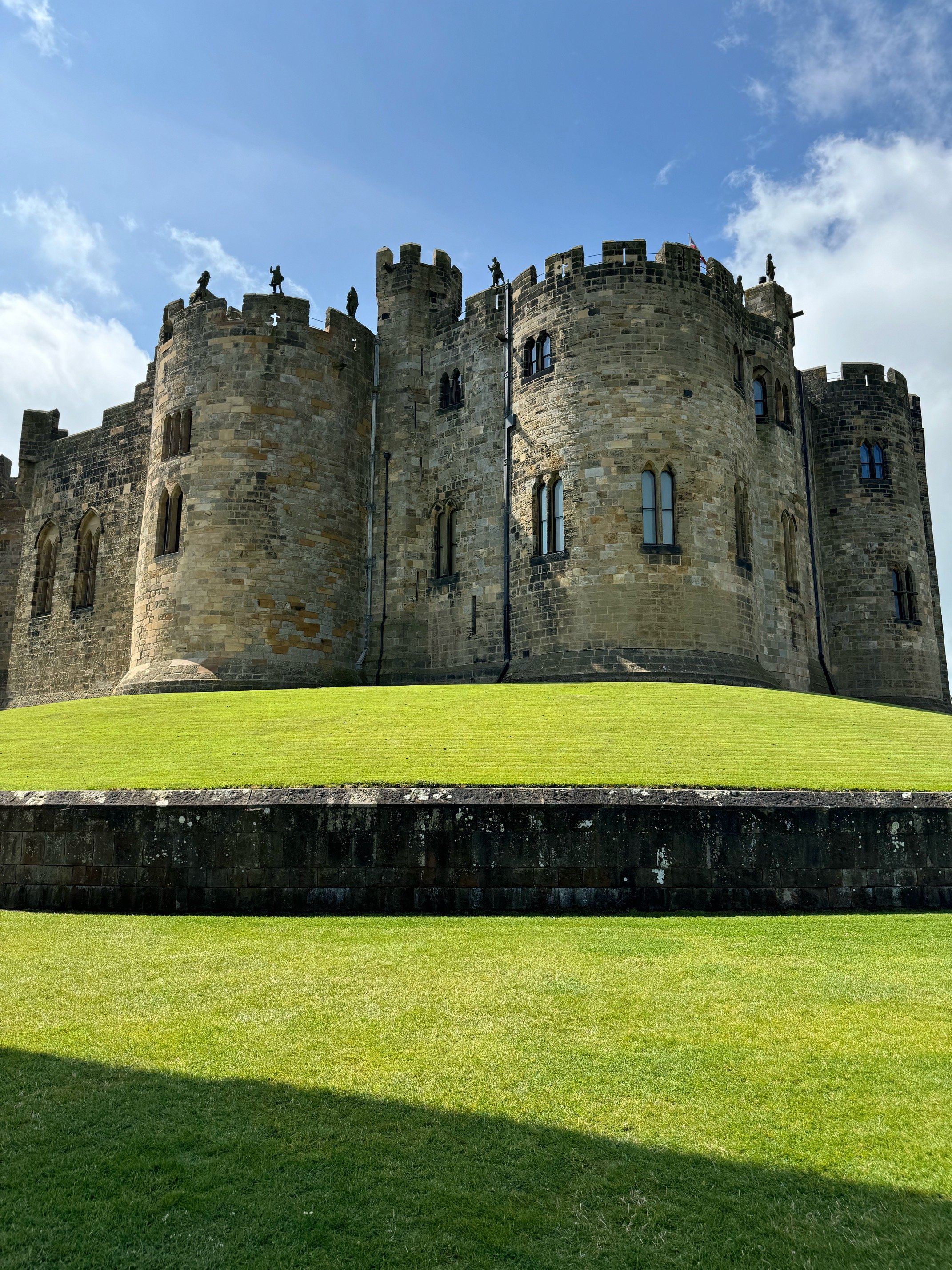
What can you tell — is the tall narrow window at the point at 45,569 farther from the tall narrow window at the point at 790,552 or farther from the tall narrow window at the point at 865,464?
the tall narrow window at the point at 865,464

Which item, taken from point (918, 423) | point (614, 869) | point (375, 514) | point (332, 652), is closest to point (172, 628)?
point (332, 652)

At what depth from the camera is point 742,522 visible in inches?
952

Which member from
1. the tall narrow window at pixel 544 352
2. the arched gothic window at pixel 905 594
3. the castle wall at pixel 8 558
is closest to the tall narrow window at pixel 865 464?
the arched gothic window at pixel 905 594

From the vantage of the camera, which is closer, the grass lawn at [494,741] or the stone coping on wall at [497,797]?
the stone coping on wall at [497,797]

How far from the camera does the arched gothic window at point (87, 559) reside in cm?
3145

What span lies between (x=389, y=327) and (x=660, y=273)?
30.8 ft

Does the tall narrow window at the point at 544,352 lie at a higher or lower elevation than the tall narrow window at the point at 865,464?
higher

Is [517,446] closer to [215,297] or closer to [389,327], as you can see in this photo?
[389,327]

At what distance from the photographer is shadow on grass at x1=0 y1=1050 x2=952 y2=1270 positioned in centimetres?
303

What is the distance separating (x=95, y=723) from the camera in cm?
1753

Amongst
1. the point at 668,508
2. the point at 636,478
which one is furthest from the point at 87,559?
the point at 668,508

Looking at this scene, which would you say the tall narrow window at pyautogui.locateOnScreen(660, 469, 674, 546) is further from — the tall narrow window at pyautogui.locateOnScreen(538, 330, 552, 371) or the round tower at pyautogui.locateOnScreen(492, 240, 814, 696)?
the tall narrow window at pyautogui.locateOnScreen(538, 330, 552, 371)

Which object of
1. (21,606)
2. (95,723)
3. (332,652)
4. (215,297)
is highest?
(215,297)

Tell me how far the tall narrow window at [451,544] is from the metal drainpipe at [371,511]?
2.49 m
